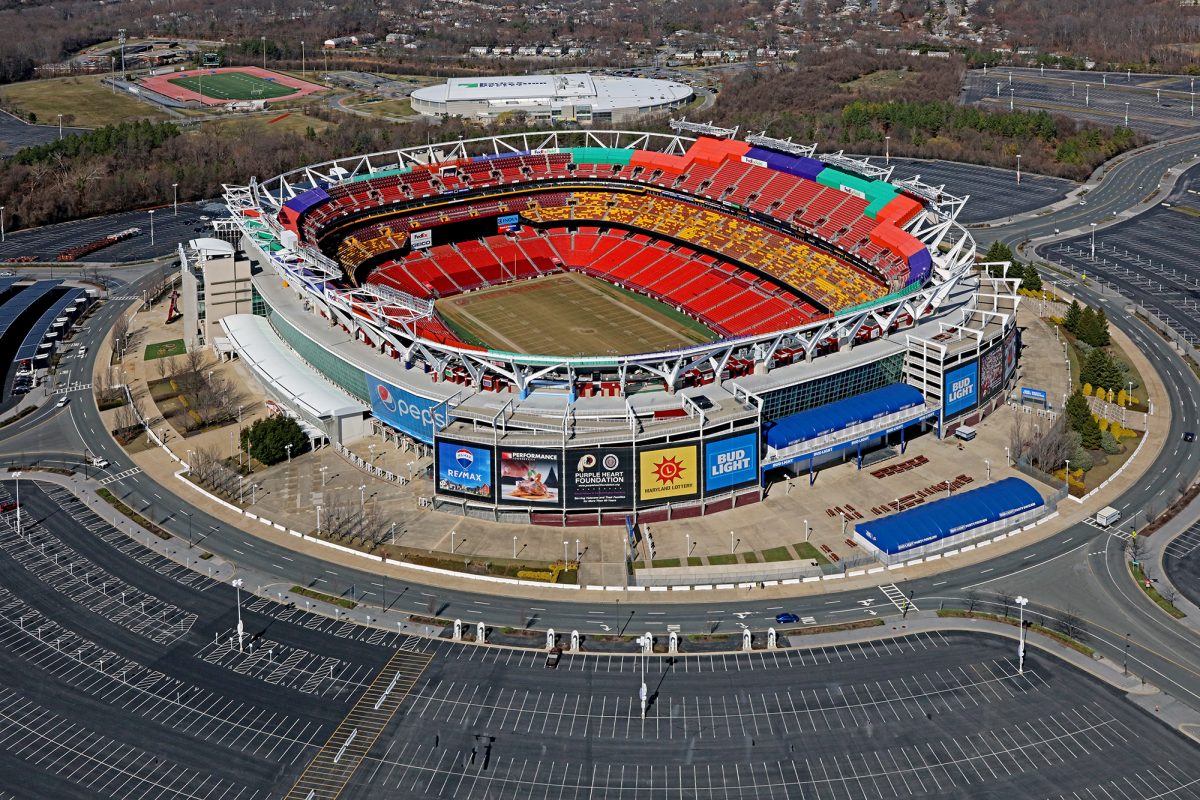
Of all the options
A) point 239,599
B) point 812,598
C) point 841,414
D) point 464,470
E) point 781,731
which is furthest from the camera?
point 841,414

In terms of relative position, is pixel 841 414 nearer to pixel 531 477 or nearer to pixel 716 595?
pixel 716 595

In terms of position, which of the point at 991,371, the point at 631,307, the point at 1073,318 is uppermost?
the point at 1073,318

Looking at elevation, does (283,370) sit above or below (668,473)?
above

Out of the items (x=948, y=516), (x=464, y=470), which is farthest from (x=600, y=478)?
(x=948, y=516)

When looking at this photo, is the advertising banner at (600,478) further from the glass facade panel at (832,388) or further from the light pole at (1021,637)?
the light pole at (1021,637)

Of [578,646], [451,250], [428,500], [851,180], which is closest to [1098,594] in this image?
[578,646]

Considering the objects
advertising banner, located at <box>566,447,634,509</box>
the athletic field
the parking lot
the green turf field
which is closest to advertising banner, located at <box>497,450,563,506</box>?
advertising banner, located at <box>566,447,634,509</box>

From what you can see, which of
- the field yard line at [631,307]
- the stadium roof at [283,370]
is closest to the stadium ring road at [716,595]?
the stadium roof at [283,370]

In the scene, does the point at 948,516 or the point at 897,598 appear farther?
the point at 948,516
